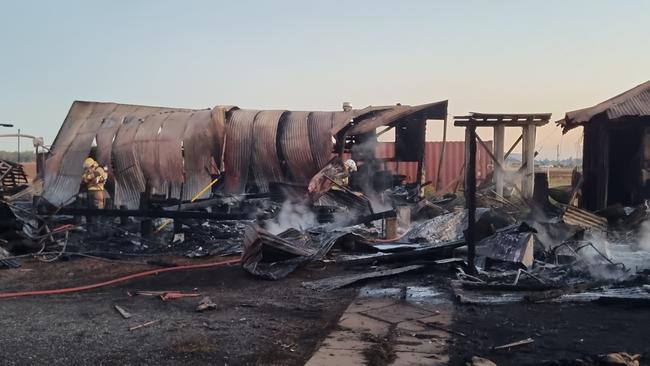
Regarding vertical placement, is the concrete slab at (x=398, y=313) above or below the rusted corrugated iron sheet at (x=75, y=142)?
below

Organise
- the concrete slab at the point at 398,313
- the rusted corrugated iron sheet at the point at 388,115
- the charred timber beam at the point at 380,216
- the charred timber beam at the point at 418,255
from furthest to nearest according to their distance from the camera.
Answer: the rusted corrugated iron sheet at the point at 388,115
the charred timber beam at the point at 380,216
the charred timber beam at the point at 418,255
the concrete slab at the point at 398,313

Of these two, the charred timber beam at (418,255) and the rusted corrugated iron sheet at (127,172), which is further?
the rusted corrugated iron sheet at (127,172)

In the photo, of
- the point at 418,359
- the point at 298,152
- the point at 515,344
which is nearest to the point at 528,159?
the point at 298,152

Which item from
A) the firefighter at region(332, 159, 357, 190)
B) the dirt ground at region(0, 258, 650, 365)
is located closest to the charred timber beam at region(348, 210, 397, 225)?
the firefighter at region(332, 159, 357, 190)

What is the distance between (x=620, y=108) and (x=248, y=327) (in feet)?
37.7

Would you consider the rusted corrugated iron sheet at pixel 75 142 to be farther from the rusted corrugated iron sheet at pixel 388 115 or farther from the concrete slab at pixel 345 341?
the concrete slab at pixel 345 341

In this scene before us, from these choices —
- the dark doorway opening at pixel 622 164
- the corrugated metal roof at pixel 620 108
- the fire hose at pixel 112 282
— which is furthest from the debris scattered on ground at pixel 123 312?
the dark doorway opening at pixel 622 164

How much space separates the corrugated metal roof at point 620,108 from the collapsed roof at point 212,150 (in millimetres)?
3909

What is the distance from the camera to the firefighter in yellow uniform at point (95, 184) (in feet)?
46.9

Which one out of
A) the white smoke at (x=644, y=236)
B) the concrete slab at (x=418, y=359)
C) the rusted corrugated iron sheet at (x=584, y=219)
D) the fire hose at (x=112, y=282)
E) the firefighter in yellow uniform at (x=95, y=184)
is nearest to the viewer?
the concrete slab at (x=418, y=359)

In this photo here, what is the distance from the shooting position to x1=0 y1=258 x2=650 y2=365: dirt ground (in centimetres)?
505

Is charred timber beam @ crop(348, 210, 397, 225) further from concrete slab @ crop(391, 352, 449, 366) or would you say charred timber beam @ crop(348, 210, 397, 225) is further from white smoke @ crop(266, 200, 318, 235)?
concrete slab @ crop(391, 352, 449, 366)

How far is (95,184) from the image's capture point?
14281 millimetres

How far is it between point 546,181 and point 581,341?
881 centimetres
